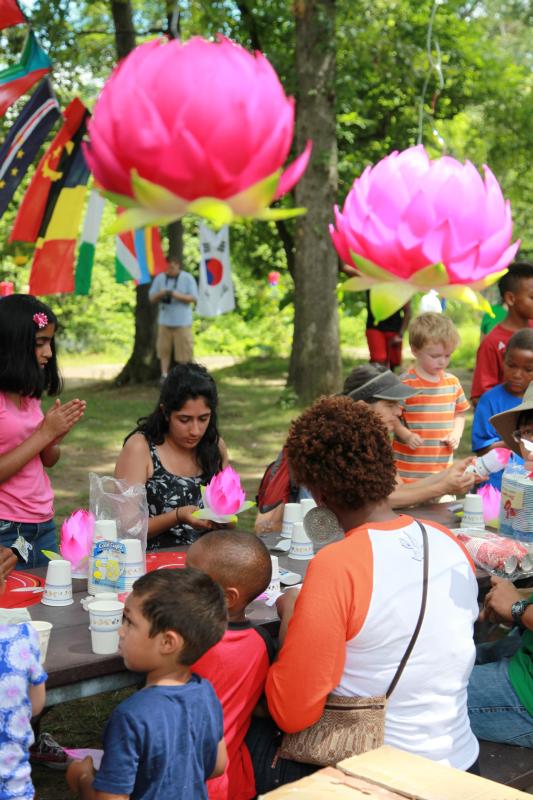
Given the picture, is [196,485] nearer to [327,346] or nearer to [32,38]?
[32,38]

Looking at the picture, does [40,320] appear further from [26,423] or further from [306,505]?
[306,505]

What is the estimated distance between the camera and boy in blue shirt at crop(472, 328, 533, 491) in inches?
161

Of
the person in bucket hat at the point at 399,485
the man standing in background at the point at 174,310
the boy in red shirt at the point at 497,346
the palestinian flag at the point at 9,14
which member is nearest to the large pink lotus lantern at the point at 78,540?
the person in bucket hat at the point at 399,485

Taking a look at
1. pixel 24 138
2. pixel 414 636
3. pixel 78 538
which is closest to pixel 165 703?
pixel 414 636

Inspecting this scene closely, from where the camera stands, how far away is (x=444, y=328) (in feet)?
15.0

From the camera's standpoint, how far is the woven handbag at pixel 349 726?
7.35ft

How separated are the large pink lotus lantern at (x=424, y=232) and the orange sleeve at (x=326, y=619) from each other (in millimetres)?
1084

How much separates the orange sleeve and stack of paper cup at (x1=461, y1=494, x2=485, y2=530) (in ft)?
5.04

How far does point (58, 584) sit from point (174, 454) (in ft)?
3.36

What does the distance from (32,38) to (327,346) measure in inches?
232

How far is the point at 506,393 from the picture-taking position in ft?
14.1

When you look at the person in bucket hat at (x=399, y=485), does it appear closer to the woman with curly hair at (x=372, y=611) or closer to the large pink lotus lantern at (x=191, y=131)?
the woman with curly hair at (x=372, y=611)

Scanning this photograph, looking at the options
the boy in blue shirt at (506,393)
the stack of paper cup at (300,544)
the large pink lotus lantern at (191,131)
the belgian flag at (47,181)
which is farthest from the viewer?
the belgian flag at (47,181)

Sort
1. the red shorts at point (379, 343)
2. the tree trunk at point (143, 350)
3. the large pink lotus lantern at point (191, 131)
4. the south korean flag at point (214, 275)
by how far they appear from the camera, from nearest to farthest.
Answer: the large pink lotus lantern at point (191, 131) < the red shorts at point (379, 343) < the south korean flag at point (214, 275) < the tree trunk at point (143, 350)
